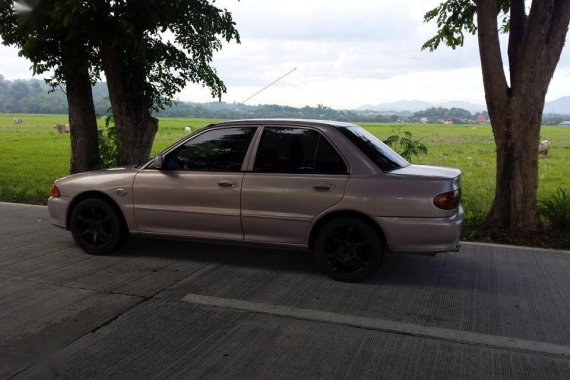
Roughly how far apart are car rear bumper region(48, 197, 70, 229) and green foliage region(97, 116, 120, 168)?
4.00 m

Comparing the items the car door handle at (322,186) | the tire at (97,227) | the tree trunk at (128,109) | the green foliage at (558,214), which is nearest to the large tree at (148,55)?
the tree trunk at (128,109)

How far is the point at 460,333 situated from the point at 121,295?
9.44 feet

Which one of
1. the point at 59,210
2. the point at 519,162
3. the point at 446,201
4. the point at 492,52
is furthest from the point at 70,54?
the point at 519,162

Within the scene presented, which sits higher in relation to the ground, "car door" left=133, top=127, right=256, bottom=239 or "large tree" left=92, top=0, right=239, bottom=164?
"large tree" left=92, top=0, right=239, bottom=164

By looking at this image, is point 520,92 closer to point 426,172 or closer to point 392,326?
point 426,172

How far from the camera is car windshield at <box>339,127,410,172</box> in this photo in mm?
5285

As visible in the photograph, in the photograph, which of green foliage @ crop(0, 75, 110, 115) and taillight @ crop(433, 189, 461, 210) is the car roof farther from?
green foliage @ crop(0, 75, 110, 115)

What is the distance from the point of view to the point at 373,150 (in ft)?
17.9

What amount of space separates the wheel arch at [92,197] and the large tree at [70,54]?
2332mm

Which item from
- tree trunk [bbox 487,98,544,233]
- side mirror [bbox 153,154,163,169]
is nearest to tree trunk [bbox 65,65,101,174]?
side mirror [bbox 153,154,163,169]

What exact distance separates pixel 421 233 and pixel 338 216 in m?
0.81

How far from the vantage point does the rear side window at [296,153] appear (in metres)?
5.25

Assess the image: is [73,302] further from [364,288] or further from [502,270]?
[502,270]

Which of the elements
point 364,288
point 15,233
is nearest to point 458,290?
point 364,288
